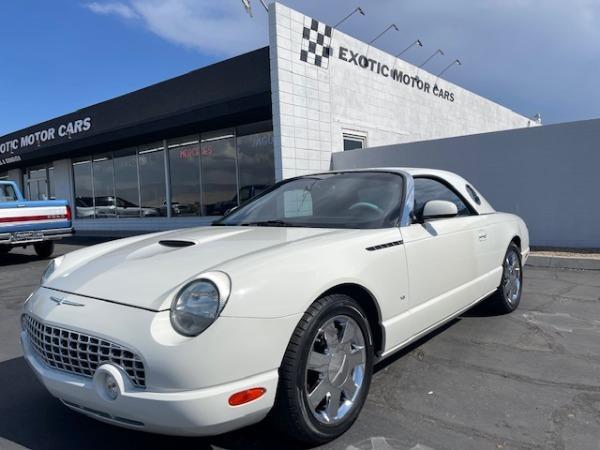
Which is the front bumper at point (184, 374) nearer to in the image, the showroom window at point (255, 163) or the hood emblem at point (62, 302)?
the hood emblem at point (62, 302)

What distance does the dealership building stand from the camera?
10508mm

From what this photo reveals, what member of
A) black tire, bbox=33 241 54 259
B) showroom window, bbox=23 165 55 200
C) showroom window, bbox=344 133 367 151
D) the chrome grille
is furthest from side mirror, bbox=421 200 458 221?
showroom window, bbox=23 165 55 200

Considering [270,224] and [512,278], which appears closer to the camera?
[270,224]

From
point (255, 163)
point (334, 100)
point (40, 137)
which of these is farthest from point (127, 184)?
point (334, 100)

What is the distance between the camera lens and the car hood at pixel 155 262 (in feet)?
7.25

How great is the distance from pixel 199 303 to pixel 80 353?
0.64 meters

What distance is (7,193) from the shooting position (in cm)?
1120

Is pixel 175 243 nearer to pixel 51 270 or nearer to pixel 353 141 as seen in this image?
pixel 51 270

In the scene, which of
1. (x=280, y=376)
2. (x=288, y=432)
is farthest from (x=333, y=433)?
(x=280, y=376)

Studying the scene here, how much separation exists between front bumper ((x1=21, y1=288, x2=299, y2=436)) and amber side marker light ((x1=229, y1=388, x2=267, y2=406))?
0.02 metres

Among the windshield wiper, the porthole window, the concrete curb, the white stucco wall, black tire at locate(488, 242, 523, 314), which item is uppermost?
the white stucco wall

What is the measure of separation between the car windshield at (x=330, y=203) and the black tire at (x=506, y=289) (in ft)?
6.02

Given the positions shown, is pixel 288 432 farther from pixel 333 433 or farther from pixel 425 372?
pixel 425 372

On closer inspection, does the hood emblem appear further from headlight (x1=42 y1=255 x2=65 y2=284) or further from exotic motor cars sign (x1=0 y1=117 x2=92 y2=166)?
exotic motor cars sign (x1=0 y1=117 x2=92 y2=166)
